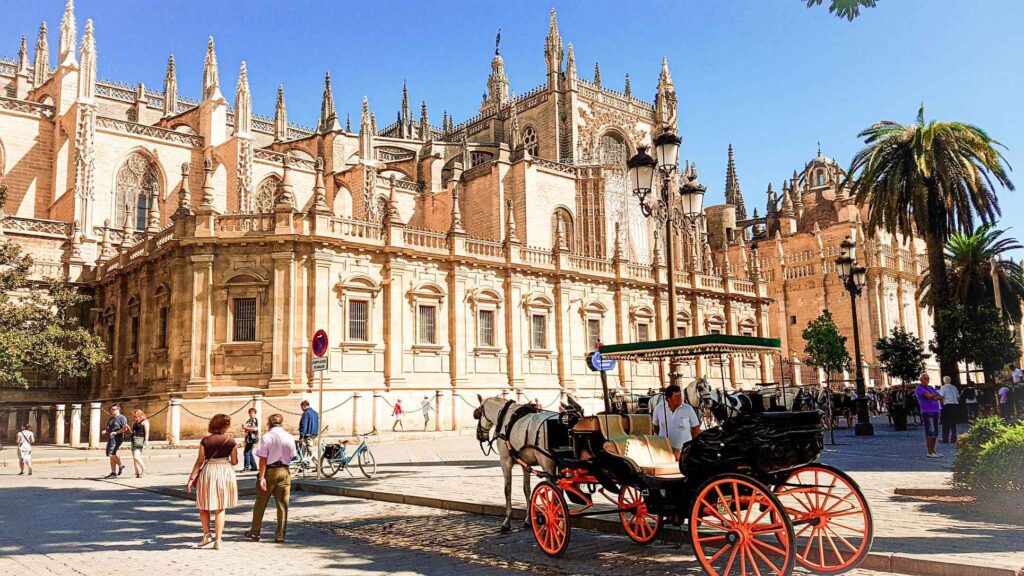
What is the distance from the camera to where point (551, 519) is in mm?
7281

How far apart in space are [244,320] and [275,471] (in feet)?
53.9

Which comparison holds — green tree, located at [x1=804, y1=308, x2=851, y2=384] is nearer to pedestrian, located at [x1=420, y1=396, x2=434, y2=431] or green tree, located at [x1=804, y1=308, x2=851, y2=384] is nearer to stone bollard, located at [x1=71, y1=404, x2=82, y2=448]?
pedestrian, located at [x1=420, y1=396, x2=434, y2=431]

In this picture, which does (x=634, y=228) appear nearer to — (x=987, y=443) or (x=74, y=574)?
(x=987, y=443)

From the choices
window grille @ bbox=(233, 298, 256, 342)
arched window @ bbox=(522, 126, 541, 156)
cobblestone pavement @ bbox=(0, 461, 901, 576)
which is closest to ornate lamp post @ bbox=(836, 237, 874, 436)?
cobblestone pavement @ bbox=(0, 461, 901, 576)

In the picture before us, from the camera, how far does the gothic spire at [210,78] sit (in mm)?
40125

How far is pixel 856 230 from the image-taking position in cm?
5147

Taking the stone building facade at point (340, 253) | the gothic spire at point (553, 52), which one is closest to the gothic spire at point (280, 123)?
the stone building facade at point (340, 253)

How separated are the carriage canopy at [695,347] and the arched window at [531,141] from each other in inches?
1566

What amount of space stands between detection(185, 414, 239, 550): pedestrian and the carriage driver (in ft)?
14.8

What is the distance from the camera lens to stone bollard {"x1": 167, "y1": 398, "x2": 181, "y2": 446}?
2169 cm

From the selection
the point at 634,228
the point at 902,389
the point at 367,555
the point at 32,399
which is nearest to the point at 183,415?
the point at 32,399

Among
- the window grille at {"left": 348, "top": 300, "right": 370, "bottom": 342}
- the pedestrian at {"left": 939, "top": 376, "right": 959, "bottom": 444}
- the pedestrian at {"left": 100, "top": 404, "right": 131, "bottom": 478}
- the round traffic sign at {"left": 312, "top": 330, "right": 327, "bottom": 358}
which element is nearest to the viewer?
the round traffic sign at {"left": 312, "top": 330, "right": 327, "bottom": 358}

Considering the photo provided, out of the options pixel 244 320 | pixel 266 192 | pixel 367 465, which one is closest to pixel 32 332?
pixel 244 320

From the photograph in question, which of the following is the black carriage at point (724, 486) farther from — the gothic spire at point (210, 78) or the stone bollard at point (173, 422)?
the gothic spire at point (210, 78)
